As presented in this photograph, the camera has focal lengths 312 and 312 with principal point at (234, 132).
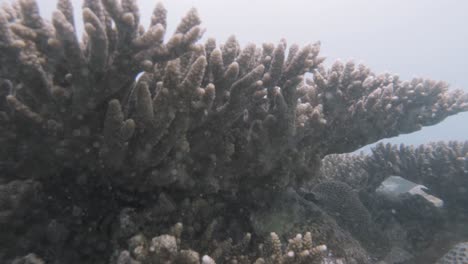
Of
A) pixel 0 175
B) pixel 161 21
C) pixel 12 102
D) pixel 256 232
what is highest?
pixel 161 21

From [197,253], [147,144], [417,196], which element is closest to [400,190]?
[417,196]

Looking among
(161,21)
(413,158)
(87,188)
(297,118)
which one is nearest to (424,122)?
(413,158)

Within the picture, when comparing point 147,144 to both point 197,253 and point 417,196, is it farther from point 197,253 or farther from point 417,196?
point 417,196

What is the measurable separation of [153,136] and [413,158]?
594 centimetres

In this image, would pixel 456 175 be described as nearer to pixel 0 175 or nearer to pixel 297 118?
pixel 297 118

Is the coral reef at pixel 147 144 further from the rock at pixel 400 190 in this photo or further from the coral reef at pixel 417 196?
the rock at pixel 400 190

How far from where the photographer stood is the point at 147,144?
244 centimetres

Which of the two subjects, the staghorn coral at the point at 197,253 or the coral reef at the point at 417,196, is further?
the coral reef at the point at 417,196

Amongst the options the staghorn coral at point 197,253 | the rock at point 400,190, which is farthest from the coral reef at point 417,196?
the staghorn coral at point 197,253

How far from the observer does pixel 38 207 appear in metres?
2.62

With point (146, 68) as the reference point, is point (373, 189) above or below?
below

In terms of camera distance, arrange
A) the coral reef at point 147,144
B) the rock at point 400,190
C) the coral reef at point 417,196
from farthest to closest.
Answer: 1. the rock at point 400,190
2. the coral reef at point 417,196
3. the coral reef at point 147,144

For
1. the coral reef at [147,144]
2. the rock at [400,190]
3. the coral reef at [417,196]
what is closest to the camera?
the coral reef at [147,144]

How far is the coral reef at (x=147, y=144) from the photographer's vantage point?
2.19 m
